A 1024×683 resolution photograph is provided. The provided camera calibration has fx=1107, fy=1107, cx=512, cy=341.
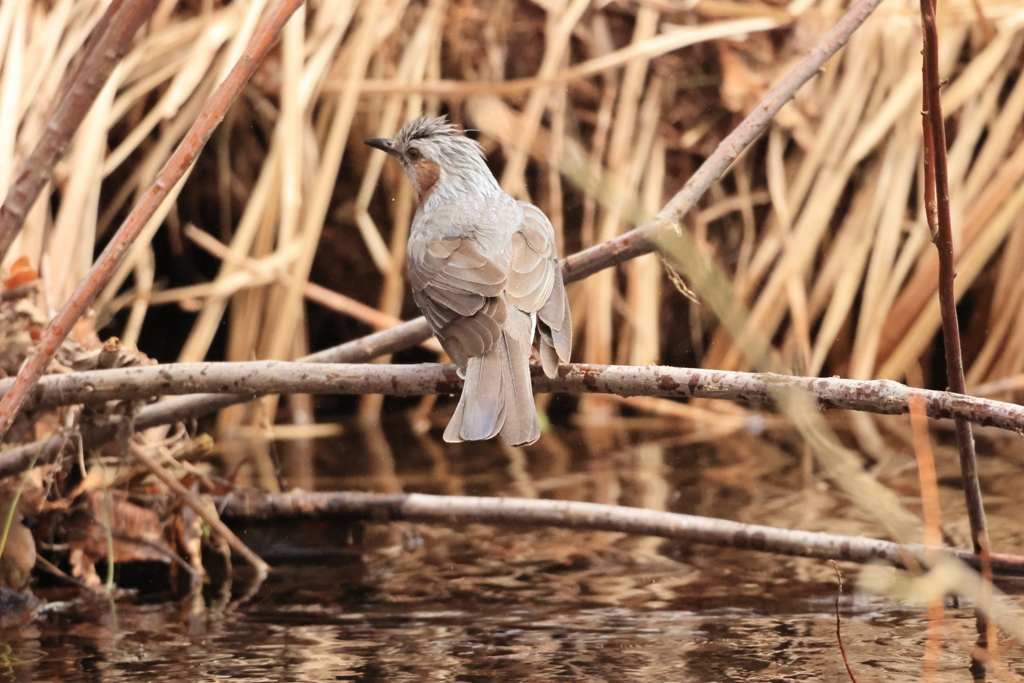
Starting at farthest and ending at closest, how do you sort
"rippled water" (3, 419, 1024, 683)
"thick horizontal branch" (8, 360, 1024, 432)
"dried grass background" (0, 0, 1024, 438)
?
"dried grass background" (0, 0, 1024, 438) < "rippled water" (3, 419, 1024, 683) < "thick horizontal branch" (8, 360, 1024, 432)

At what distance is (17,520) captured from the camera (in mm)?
1932

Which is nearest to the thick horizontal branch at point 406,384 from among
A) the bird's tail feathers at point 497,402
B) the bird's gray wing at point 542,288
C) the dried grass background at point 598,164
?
the bird's tail feathers at point 497,402

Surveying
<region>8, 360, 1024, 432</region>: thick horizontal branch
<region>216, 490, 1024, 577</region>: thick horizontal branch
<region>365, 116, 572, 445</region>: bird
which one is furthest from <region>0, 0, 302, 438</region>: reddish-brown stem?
<region>216, 490, 1024, 577</region>: thick horizontal branch

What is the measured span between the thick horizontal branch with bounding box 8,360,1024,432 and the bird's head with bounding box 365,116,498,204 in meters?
0.83

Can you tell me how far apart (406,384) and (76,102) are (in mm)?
612

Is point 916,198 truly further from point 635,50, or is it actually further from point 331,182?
point 331,182

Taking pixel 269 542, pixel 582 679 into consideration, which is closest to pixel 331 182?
Answer: pixel 269 542

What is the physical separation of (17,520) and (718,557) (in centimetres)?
129

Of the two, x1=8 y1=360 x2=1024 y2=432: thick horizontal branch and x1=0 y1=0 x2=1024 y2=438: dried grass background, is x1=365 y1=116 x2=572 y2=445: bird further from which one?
x1=0 y1=0 x2=1024 y2=438: dried grass background

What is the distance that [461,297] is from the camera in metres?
1.96

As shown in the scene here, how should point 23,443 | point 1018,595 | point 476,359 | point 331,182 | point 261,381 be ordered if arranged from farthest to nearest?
point 331,182 → point 23,443 → point 476,359 → point 1018,595 → point 261,381

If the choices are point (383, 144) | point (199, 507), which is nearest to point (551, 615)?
point (199, 507)

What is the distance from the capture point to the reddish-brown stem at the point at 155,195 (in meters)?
1.13

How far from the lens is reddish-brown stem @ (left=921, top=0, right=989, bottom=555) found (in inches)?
47.3
